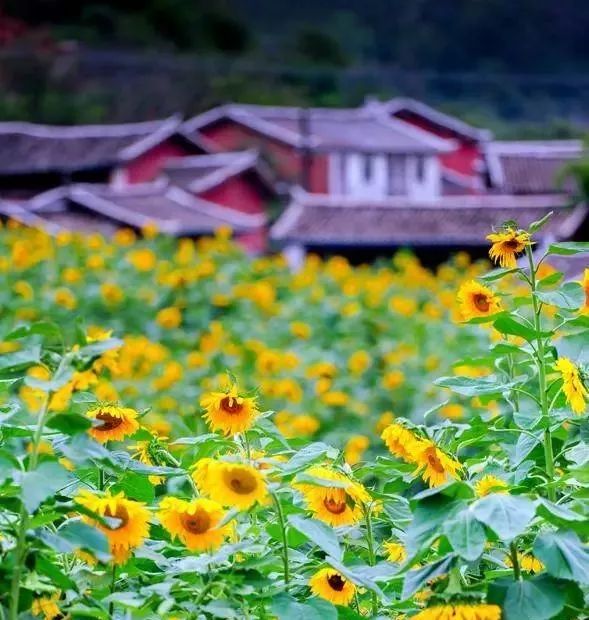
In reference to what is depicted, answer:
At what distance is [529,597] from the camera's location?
2.80 ft

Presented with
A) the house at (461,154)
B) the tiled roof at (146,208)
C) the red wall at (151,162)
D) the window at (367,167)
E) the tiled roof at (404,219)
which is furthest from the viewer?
the window at (367,167)

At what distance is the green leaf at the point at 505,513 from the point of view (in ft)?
2.69

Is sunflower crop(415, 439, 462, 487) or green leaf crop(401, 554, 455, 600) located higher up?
sunflower crop(415, 439, 462, 487)

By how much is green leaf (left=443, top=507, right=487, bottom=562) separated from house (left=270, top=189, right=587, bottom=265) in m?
6.75

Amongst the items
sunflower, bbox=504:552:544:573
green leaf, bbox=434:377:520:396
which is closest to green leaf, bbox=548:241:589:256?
green leaf, bbox=434:377:520:396

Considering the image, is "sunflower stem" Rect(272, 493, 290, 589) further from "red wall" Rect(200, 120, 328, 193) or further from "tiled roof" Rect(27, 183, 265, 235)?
"red wall" Rect(200, 120, 328, 193)

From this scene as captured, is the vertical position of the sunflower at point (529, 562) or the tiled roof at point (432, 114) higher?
the tiled roof at point (432, 114)

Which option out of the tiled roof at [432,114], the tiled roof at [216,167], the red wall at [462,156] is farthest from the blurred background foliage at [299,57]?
the tiled roof at [216,167]

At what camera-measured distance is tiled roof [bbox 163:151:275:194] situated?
8.50 metres

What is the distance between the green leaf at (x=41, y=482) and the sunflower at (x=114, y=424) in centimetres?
17

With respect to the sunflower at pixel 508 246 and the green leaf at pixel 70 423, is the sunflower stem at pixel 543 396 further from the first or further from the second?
the green leaf at pixel 70 423

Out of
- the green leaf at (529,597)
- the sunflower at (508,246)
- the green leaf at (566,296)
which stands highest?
the sunflower at (508,246)

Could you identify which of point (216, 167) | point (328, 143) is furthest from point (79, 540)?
point (216, 167)

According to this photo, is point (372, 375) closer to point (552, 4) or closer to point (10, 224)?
point (10, 224)
